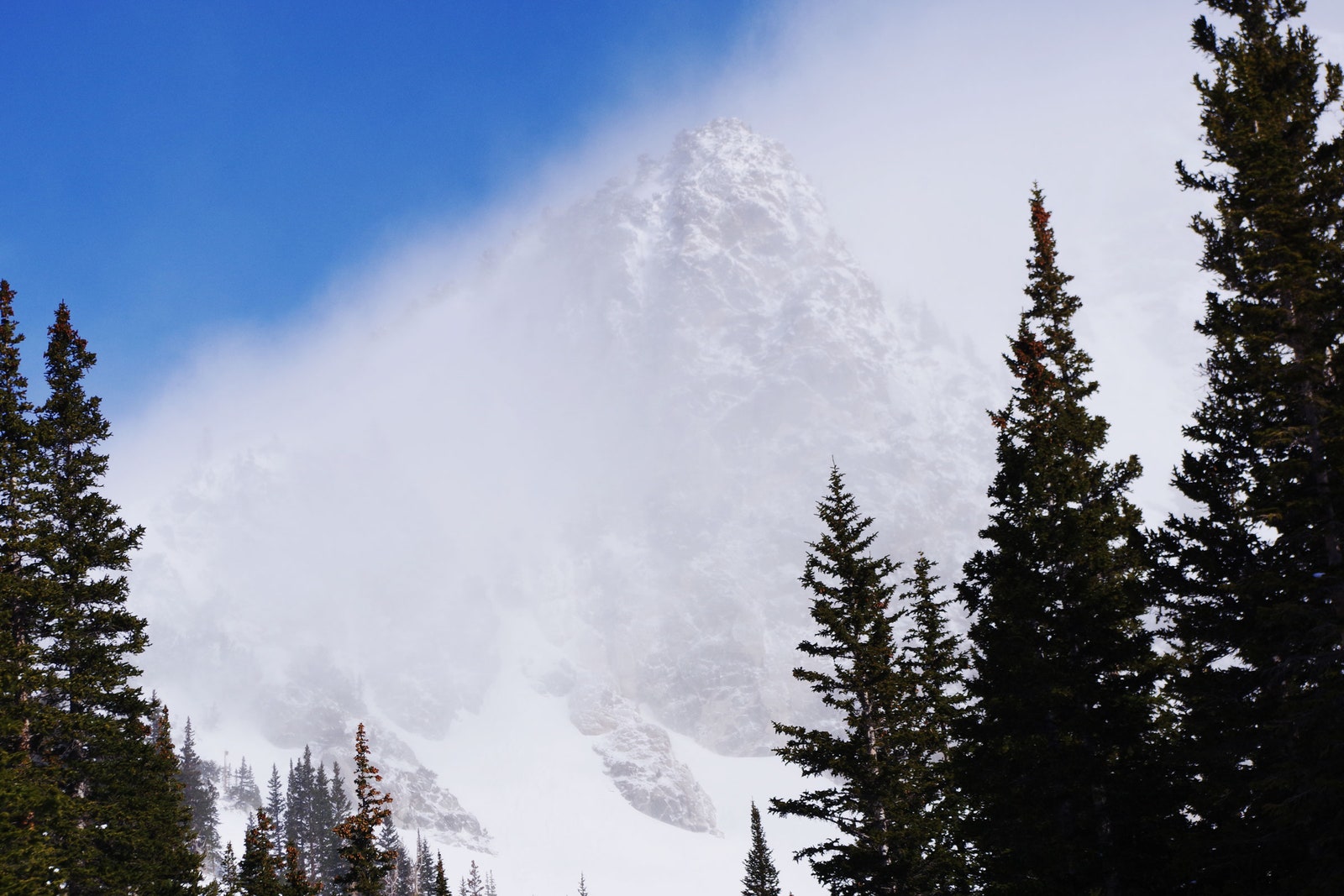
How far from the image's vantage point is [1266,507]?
52.6ft

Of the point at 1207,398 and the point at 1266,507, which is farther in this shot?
the point at 1207,398

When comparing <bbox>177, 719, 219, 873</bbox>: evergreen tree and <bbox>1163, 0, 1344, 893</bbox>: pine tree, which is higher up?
<bbox>177, 719, 219, 873</bbox>: evergreen tree

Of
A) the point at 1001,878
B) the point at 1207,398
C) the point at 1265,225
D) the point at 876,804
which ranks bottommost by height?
the point at 1001,878

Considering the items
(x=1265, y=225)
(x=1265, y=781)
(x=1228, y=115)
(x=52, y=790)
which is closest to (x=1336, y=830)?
(x=1265, y=781)

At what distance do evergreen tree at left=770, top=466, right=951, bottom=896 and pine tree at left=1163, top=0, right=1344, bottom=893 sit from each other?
7.12m

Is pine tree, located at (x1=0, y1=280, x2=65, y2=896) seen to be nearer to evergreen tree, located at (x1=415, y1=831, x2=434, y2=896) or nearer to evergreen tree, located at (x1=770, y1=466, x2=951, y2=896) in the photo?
evergreen tree, located at (x1=770, y1=466, x2=951, y2=896)

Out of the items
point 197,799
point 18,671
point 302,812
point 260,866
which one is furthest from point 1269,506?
point 197,799

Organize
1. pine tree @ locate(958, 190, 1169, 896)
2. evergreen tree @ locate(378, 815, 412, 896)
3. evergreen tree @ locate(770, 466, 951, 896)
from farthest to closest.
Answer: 1. evergreen tree @ locate(378, 815, 412, 896)
2. evergreen tree @ locate(770, 466, 951, 896)
3. pine tree @ locate(958, 190, 1169, 896)

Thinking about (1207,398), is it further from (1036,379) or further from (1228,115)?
(1036,379)

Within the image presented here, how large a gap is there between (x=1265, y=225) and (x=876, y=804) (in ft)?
50.2

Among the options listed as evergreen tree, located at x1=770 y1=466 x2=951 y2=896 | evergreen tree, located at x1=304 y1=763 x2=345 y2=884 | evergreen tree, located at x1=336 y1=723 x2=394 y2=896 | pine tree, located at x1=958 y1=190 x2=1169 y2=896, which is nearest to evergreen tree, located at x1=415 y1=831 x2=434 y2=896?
evergreen tree, located at x1=304 y1=763 x2=345 y2=884

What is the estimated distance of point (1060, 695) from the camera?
19.1 metres

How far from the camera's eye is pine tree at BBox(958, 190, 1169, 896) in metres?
18.3

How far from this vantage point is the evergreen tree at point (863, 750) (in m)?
23.1
